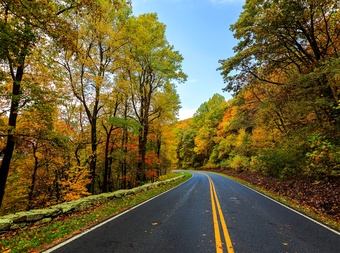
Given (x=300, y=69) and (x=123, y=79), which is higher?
(x=123, y=79)

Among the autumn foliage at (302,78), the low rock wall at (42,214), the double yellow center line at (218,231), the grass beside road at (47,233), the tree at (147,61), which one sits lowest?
the double yellow center line at (218,231)

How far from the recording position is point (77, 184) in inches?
532

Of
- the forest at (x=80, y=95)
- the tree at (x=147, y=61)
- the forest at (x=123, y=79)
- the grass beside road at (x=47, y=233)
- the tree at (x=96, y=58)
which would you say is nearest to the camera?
the grass beside road at (x=47, y=233)

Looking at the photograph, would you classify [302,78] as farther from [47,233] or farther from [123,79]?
[123,79]

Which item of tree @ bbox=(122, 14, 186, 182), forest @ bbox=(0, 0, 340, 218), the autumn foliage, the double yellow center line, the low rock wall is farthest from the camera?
tree @ bbox=(122, 14, 186, 182)

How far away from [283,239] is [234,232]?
3.64 ft

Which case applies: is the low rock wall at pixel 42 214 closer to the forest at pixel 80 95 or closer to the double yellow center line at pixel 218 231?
the forest at pixel 80 95

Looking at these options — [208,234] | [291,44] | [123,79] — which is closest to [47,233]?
[208,234]

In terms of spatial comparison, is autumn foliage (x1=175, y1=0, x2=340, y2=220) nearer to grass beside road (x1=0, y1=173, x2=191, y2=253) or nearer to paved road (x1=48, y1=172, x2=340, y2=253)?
paved road (x1=48, y1=172, x2=340, y2=253)

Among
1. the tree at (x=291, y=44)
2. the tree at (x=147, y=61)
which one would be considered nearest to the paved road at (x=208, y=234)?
the tree at (x=291, y=44)

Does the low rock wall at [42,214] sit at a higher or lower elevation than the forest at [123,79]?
lower

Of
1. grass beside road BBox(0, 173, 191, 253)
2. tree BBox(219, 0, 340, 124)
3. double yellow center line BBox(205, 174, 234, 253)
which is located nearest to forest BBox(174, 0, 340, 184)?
tree BBox(219, 0, 340, 124)

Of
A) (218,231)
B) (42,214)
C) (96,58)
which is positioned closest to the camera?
(218,231)

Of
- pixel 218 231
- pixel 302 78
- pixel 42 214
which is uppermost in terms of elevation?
pixel 302 78
